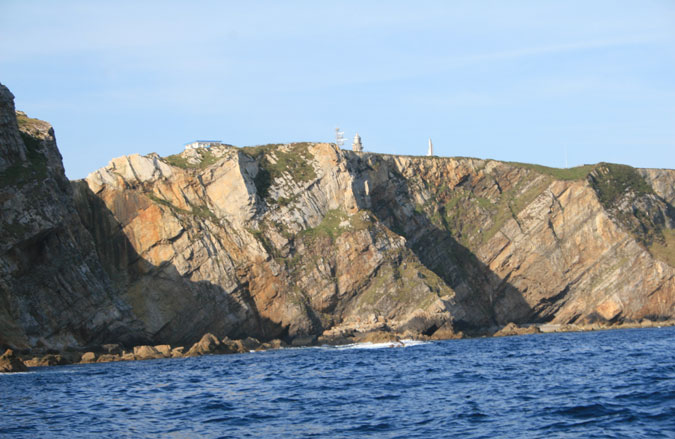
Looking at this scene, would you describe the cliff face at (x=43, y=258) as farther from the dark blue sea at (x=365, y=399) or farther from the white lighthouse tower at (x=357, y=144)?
the white lighthouse tower at (x=357, y=144)

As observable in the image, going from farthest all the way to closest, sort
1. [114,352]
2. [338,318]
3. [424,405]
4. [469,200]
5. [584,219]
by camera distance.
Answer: [469,200]
[584,219]
[338,318]
[114,352]
[424,405]

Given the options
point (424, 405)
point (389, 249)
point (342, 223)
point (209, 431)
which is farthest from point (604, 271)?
point (209, 431)

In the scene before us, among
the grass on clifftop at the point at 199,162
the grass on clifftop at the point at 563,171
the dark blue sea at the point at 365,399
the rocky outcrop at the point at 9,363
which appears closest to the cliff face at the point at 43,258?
the rocky outcrop at the point at 9,363

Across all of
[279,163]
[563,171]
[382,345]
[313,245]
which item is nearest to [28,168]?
[313,245]

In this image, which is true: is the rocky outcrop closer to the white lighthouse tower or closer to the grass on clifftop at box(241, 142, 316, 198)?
the grass on clifftop at box(241, 142, 316, 198)

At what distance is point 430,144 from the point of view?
425ft

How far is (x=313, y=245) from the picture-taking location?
95.1m

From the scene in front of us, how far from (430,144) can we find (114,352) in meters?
75.9

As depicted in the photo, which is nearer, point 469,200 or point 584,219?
point 584,219

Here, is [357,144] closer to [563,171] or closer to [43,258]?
[563,171]

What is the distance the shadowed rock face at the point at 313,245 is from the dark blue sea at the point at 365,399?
2058 centimetres

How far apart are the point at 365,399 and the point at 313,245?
6310 centimetres

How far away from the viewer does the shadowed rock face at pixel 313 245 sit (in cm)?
6956

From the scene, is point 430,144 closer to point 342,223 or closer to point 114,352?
point 342,223
